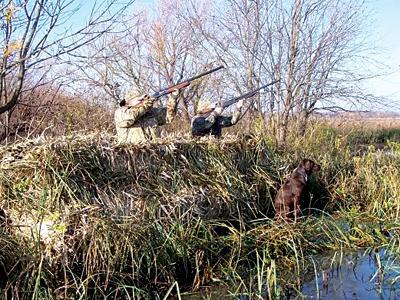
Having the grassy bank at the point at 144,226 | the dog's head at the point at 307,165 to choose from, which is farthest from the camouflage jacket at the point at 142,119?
the dog's head at the point at 307,165

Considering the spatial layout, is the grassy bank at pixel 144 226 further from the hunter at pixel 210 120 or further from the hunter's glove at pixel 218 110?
the hunter's glove at pixel 218 110

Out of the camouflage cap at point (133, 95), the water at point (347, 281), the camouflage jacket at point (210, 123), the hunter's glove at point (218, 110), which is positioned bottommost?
the water at point (347, 281)

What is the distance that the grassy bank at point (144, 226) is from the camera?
4816 millimetres

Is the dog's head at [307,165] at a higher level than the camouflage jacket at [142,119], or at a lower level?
lower

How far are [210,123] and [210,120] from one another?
0.06 m

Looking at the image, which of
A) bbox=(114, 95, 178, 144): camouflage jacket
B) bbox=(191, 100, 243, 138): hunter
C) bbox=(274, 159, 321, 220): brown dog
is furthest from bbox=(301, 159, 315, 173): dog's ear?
bbox=(114, 95, 178, 144): camouflage jacket

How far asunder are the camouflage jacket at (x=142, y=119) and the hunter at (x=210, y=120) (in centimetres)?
97

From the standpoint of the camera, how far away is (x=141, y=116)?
790 centimetres

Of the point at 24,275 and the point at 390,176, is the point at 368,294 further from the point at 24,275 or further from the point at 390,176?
the point at 390,176

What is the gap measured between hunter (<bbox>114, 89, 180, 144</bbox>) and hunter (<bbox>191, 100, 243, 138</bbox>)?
38.9 inches

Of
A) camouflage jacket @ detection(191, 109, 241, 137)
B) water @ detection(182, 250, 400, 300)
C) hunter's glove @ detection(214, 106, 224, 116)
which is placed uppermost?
hunter's glove @ detection(214, 106, 224, 116)

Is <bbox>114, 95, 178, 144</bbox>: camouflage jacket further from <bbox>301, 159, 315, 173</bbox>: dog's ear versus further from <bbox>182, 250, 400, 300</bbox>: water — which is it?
<bbox>182, 250, 400, 300</bbox>: water

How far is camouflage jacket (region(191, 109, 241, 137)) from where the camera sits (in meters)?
9.22

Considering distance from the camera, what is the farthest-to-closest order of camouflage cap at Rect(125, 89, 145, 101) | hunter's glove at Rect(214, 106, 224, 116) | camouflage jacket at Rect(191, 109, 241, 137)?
hunter's glove at Rect(214, 106, 224, 116), camouflage jacket at Rect(191, 109, 241, 137), camouflage cap at Rect(125, 89, 145, 101)
